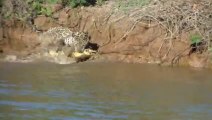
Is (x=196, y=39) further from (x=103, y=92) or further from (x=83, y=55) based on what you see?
(x=103, y=92)

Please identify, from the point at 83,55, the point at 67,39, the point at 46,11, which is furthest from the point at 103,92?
the point at 46,11

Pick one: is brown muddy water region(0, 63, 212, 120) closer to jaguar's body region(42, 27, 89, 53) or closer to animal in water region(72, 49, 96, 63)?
animal in water region(72, 49, 96, 63)

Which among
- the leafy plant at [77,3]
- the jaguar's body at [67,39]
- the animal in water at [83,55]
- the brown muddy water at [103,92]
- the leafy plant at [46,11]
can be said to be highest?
the leafy plant at [77,3]

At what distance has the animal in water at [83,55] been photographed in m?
11.0

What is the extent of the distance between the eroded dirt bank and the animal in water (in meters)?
0.17

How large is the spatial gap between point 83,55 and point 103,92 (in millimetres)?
2383

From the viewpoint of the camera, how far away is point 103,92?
877 cm

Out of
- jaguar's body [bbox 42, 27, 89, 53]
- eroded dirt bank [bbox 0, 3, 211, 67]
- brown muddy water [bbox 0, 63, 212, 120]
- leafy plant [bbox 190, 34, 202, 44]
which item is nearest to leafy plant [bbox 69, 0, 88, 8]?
eroded dirt bank [bbox 0, 3, 211, 67]

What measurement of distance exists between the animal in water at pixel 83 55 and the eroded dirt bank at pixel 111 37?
17 centimetres

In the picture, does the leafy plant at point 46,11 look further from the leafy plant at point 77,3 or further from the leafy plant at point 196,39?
the leafy plant at point 196,39

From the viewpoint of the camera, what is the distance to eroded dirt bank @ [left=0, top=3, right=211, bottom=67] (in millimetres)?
10922

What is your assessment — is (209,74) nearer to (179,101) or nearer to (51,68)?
(179,101)

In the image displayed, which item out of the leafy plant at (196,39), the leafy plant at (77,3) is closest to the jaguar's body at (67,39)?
the leafy plant at (77,3)

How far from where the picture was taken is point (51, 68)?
409 inches
